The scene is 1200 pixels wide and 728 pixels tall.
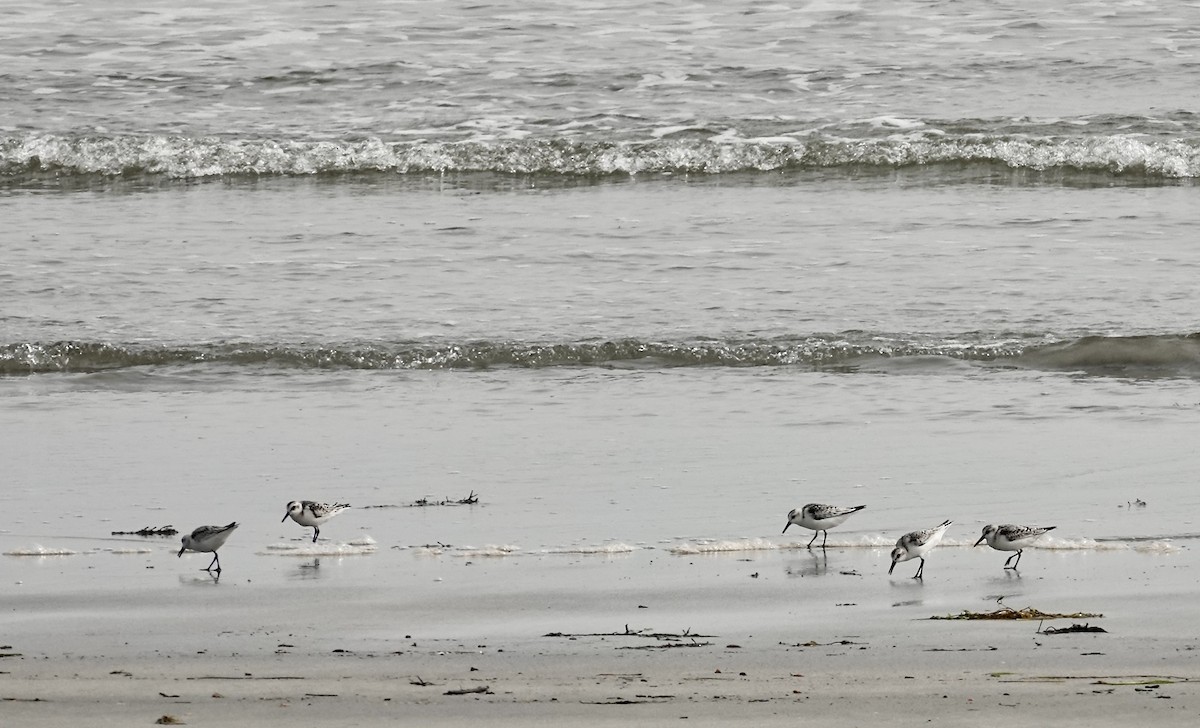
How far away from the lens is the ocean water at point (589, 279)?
6957 millimetres

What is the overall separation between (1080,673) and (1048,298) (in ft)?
23.3

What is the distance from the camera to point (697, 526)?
6.55 meters

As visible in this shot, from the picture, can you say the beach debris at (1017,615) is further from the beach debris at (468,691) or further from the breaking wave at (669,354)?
the breaking wave at (669,354)

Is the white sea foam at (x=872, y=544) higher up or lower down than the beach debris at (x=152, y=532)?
higher up

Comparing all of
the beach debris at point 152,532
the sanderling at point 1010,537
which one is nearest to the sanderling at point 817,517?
the sanderling at point 1010,537

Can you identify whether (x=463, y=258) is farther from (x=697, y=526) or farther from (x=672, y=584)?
(x=672, y=584)

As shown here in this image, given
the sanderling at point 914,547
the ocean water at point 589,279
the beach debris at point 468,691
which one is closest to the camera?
the beach debris at point 468,691

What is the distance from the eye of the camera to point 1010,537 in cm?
587

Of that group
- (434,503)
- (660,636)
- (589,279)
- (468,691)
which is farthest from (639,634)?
(589,279)

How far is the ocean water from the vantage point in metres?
6.96

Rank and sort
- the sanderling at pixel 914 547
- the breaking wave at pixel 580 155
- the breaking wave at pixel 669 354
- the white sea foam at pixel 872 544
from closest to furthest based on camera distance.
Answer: the sanderling at pixel 914 547 → the white sea foam at pixel 872 544 → the breaking wave at pixel 669 354 → the breaking wave at pixel 580 155

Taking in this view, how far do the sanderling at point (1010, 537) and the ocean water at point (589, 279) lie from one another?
16 cm

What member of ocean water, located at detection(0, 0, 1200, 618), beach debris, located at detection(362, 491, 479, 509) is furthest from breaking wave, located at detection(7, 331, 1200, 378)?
beach debris, located at detection(362, 491, 479, 509)

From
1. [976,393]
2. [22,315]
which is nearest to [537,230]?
[22,315]
